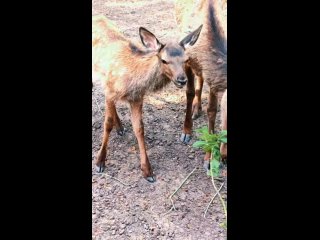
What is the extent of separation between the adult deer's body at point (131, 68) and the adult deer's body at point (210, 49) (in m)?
0.45

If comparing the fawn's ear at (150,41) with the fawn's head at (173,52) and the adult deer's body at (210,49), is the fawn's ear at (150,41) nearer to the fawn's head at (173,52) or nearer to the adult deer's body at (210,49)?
the fawn's head at (173,52)

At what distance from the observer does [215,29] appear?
14.5 feet

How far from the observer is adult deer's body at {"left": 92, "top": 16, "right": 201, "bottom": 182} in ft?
13.3

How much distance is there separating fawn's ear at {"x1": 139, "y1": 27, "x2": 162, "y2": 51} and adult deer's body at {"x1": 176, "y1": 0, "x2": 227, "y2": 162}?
0.53 m

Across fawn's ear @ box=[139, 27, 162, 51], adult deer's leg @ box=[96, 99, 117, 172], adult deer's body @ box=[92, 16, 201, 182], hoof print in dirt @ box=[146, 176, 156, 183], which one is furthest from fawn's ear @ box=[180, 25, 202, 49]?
hoof print in dirt @ box=[146, 176, 156, 183]

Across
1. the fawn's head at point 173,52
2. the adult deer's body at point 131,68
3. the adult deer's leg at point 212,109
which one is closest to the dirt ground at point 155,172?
the adult deer's body at point 131,68

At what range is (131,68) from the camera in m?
4.33

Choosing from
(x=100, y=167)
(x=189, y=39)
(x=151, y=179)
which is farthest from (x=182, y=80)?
(x=100, y=167)
